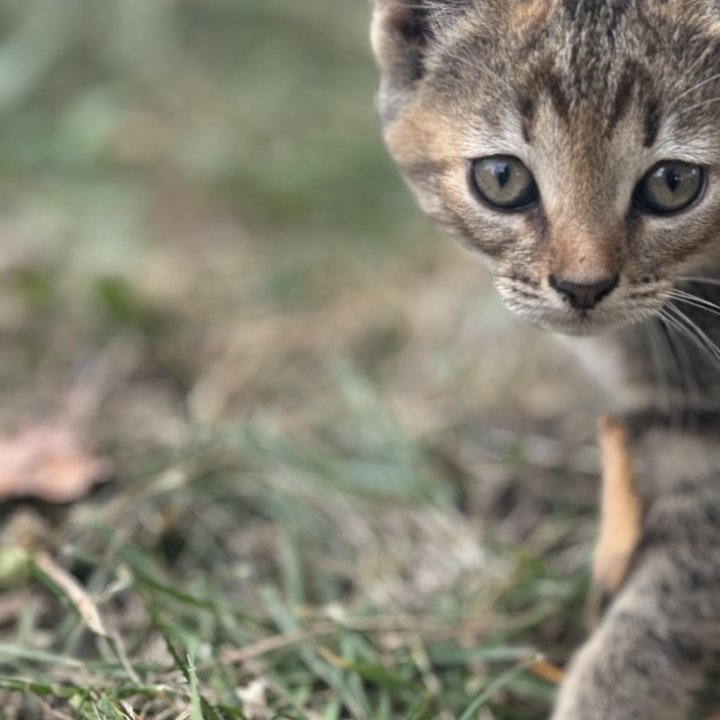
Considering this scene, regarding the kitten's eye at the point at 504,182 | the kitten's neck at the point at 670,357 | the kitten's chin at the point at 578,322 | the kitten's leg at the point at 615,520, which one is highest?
the kitten's eye at the point at 504,182

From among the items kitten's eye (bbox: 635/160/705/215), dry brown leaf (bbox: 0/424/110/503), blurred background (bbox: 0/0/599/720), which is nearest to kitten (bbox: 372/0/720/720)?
kitten's eye (bbox: 635/160/705/215)

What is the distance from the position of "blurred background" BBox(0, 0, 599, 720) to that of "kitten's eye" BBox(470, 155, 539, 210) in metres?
0.91

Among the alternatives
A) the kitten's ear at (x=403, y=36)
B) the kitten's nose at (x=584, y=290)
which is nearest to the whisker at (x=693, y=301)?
the kitten's nose at (x=584, y=290)

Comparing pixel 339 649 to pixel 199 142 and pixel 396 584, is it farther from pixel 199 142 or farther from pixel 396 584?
pixel 199 142

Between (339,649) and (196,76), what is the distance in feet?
12.0

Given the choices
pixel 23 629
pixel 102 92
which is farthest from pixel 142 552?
pixel 102 92

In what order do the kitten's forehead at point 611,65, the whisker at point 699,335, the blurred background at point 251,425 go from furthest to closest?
the blurred background at point 251,425
the whisker at point 699,335
the kitten's forehead at point 611,65

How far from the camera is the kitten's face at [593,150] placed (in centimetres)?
184

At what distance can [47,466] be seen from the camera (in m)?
2.62

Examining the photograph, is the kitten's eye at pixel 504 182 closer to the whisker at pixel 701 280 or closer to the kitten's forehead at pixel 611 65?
the kitten's forehead at pixel 611 65

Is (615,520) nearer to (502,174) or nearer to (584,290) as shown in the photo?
(584,290)

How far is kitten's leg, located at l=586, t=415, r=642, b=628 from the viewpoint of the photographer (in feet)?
7.55

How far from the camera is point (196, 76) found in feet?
17.3

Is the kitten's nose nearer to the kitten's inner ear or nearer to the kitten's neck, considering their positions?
the kitten's neck
